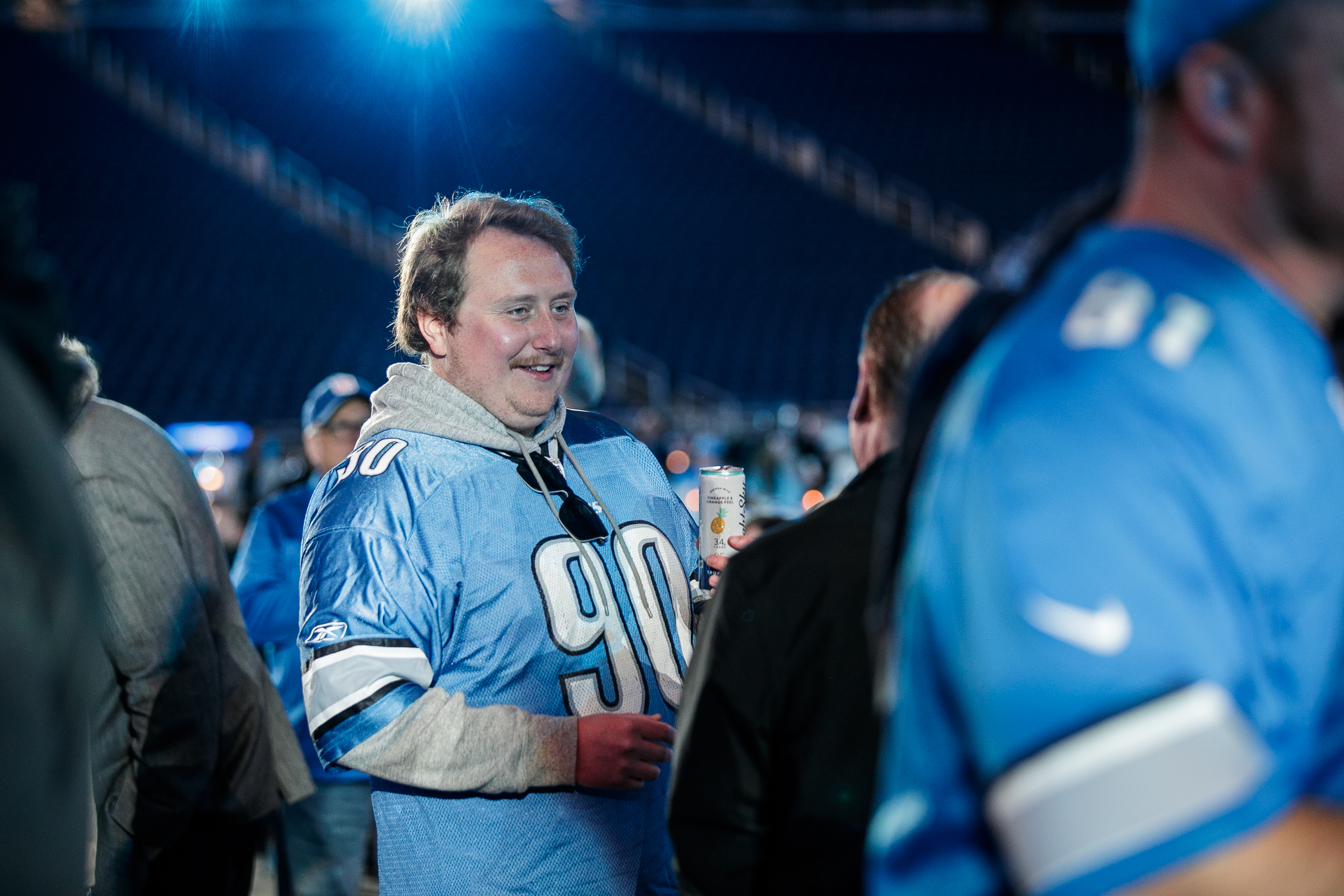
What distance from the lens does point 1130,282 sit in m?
0.66

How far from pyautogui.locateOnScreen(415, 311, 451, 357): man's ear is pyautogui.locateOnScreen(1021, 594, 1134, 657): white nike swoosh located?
1482 millimetres

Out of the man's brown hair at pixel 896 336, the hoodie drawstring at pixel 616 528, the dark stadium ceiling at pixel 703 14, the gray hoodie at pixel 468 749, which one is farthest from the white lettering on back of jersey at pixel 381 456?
the dark stadium ceiling at pixel 703 14

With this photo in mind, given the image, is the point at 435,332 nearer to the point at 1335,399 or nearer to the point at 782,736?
the point at 782,736

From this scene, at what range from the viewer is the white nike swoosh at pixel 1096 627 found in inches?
23.0

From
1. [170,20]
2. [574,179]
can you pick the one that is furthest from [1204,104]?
[170,20]

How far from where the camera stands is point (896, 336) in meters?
1.42

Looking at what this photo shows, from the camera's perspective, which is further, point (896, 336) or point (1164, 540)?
point (896, 336)

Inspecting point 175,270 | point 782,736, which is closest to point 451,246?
point 782,736

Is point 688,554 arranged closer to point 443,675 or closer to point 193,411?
point 443,675

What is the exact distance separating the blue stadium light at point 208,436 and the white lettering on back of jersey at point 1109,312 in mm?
10280

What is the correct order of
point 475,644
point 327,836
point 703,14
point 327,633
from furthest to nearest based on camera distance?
1. point 703,14
2. point 327,836
3. point 475,644
4. point 327,633

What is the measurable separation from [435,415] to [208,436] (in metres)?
9.54

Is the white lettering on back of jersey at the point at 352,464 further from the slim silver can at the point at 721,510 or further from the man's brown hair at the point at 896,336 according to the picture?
the man's brown hair at the point at 896,336

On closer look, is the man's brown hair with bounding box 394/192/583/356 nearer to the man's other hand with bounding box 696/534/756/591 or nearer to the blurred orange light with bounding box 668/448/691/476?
the man's other hand with bounding box 696/534/756/591
